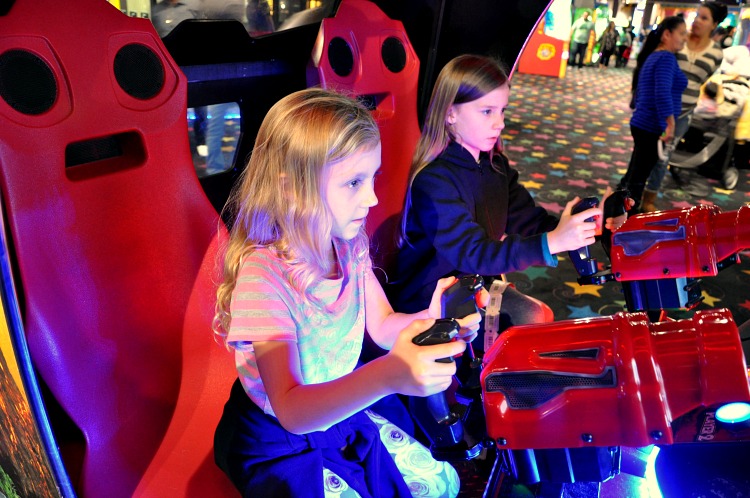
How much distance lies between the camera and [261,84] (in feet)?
5.70

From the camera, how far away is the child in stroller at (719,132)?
4.18 m

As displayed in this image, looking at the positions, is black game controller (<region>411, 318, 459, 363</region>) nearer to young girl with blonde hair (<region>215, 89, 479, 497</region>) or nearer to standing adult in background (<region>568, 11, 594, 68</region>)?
young girl with blonde hair (<region>215, 89, 479, 497</region>)

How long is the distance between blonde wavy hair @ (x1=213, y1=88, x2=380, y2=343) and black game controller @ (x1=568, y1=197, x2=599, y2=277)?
0.50m

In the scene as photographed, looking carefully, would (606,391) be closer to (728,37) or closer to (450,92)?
(450,92)

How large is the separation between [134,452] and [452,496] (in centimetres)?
58

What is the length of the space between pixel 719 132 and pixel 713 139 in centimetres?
6

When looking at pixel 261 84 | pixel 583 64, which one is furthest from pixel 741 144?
pixel 583 64

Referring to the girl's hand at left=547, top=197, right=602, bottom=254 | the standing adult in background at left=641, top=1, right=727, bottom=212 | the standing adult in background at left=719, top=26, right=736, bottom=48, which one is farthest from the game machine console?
the standing adult in background at left=719, top=26, right=736, bottom=48

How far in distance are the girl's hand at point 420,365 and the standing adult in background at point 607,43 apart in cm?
1173

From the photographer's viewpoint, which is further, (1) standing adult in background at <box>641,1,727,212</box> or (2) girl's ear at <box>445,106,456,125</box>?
(1) standing adult in background at <box>641,1,727,212</box>

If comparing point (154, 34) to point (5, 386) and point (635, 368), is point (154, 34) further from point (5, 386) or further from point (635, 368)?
point (635, 368)

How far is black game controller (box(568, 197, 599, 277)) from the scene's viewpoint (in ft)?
3.86

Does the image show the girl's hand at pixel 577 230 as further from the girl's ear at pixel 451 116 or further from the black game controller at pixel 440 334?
the black game controller at pixel 440 334

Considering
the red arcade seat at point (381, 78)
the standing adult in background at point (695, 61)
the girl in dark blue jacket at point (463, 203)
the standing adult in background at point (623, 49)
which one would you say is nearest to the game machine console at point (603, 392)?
the girl in dark blue jacket at point (463, 203)
